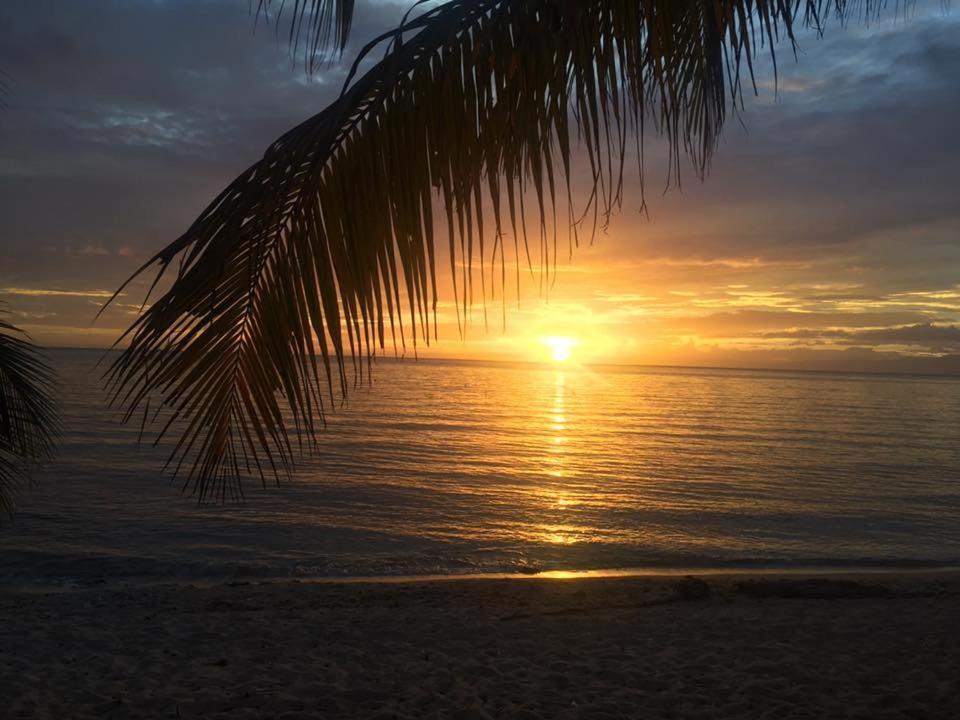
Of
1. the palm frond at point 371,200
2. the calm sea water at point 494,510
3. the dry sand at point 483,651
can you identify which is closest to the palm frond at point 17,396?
the dry sand at point 483,651

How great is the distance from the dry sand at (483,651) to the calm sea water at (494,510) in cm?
195

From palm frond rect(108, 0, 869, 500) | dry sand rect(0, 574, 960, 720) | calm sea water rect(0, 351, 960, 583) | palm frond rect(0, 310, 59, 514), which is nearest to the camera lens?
palm frond rect(108, 0, 869, 500)

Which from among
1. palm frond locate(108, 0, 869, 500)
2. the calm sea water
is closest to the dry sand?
the calm sea water

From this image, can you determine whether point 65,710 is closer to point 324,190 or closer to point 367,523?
point 324,190

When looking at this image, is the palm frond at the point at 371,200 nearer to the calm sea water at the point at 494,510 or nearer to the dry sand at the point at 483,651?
the dry sand at the point at 483,651

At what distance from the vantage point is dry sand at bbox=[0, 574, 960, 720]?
6.58 metres

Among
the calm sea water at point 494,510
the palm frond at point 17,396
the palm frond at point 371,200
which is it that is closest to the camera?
the palm frond at point 371,200

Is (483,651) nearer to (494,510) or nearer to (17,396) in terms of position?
(17,396)

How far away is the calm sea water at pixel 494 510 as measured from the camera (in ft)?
43.5

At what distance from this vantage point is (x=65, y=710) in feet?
20.7

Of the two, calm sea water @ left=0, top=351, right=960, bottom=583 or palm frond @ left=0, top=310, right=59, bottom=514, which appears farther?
calm sea water @ left=0, top=351, right=960, bottom=583

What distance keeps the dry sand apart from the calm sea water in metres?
1.95

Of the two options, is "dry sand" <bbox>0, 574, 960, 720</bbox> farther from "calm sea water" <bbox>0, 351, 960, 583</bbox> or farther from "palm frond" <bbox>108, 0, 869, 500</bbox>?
"palm frond" <bbox>108, 0, 869, 500</bbox>

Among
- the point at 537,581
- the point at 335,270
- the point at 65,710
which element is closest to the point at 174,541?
the point at 537,581
